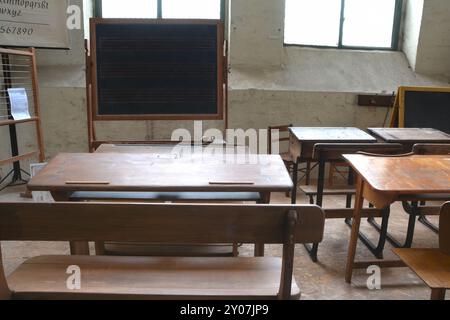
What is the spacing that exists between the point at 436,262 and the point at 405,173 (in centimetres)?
50

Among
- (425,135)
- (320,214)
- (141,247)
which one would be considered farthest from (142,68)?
(425,135)

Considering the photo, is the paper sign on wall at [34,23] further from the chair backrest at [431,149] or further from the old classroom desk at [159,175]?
the chair backrest at [431,149]

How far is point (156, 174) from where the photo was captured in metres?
1.74

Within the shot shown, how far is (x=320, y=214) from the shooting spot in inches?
44.8

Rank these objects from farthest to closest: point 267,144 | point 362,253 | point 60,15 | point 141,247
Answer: point 267,144 → point 60,15 → point 362,253 → point 141,247

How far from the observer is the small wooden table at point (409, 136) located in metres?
2.79

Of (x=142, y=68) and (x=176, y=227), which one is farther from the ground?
(x=142, y=68)

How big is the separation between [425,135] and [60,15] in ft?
11.0

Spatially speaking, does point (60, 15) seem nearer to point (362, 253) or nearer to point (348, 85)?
point (348, 85)

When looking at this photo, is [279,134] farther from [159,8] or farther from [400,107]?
[159,8]

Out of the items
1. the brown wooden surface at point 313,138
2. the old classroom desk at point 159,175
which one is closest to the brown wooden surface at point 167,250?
the old classroom desk at point 159,175

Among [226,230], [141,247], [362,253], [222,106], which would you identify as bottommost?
[362,253]

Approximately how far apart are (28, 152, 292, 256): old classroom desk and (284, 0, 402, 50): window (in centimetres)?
286

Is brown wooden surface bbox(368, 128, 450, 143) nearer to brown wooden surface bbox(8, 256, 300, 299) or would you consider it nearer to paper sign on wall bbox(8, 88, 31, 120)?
brown wooden surface bbox(8, 256, 300, 299)
